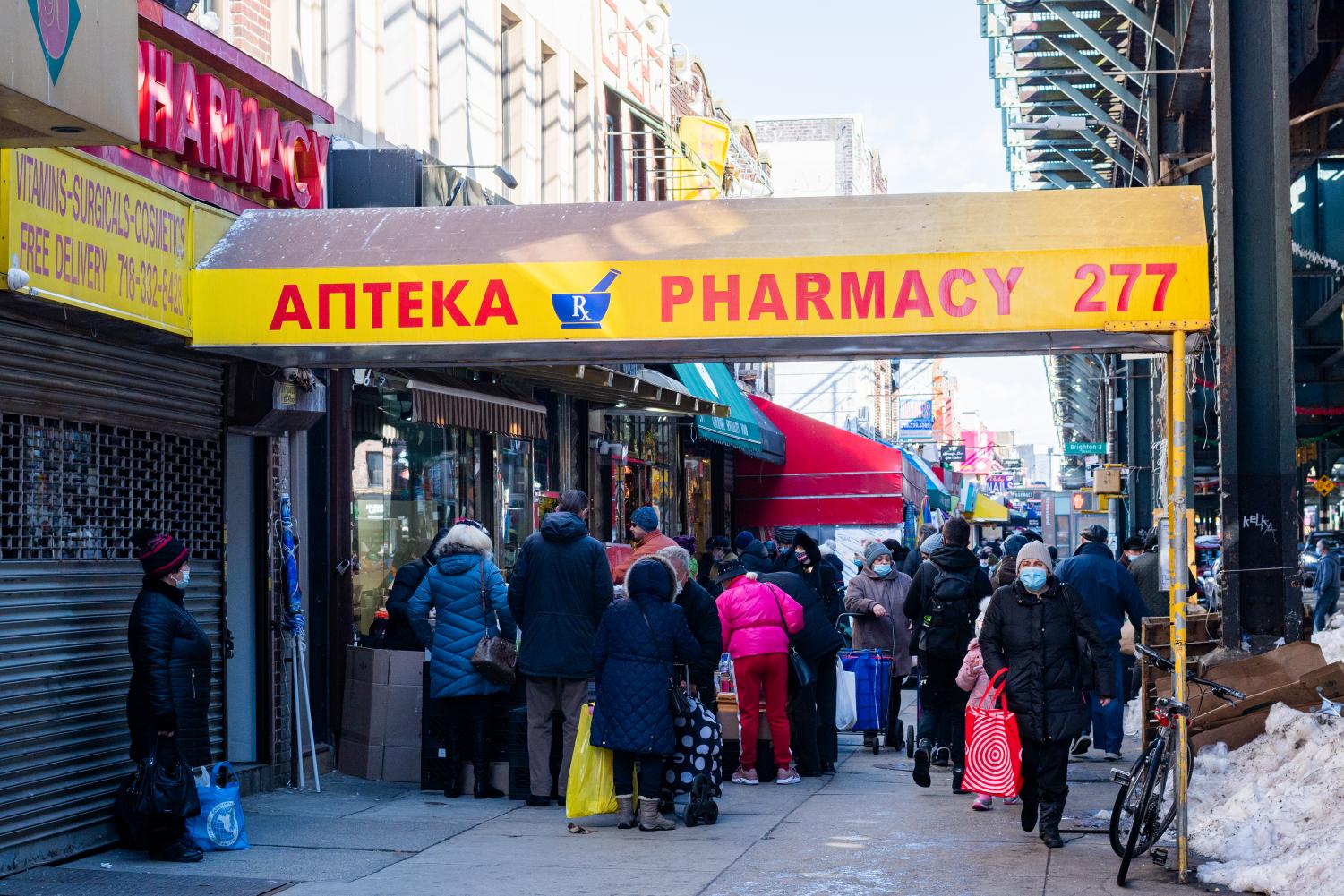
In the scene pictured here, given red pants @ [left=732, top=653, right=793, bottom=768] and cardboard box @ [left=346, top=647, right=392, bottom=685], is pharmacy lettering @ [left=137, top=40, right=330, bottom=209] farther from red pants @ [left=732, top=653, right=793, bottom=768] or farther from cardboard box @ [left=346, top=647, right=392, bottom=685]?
red pants @ [left=732, top=653, right=793, bottom=768]

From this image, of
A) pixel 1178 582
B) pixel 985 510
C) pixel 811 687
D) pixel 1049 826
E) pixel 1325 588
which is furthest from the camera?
pixel 985 510

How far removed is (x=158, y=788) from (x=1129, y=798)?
479cm

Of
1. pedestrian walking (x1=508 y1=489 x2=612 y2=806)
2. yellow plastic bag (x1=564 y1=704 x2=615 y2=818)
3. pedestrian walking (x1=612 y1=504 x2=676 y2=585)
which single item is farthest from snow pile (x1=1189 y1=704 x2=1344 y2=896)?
pedestrian walking (x1=508 y1=489 x2=612 y2=806)

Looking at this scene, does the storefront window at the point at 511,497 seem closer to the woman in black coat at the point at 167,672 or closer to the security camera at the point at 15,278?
the woman in black coat at the point at 167,672

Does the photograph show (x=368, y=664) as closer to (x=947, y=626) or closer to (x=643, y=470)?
(x=947, y=626)

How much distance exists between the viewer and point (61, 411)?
832 cm

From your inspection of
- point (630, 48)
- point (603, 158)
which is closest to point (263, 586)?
point (603, 158)

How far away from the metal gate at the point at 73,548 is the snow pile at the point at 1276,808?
5533mm

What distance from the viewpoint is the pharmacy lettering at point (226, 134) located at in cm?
886

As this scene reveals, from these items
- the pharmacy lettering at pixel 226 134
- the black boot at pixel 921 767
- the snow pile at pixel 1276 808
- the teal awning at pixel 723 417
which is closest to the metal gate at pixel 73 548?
the pharmacy lettering at pixel 226 134

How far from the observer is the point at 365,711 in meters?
11.1

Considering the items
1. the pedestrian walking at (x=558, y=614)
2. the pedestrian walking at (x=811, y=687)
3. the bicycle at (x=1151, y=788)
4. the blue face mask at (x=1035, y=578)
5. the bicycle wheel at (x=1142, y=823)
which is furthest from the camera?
the pedestrian walking at (x=811, y=687)

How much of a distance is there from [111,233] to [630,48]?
15164 millimetres

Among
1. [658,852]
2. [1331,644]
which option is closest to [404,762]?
[658,852]
